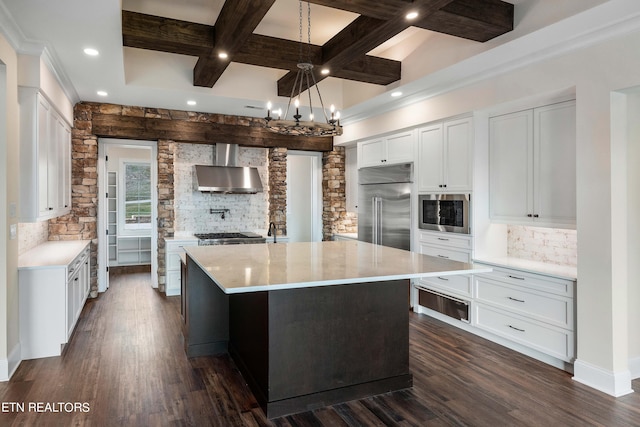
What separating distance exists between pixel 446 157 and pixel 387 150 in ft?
3.84

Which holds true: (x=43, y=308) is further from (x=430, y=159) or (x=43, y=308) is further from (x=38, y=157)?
(x=430, y=159)

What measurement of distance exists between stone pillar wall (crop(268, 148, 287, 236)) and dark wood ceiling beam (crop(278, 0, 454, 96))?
92.4 inches

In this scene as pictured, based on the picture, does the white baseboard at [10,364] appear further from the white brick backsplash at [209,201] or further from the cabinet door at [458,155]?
the cabinet door at [458,155]

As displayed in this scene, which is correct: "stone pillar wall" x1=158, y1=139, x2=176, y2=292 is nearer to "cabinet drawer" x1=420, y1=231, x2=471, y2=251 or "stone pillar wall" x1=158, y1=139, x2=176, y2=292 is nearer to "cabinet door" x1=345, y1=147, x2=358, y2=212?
"cabinet door" x1=345, y1=147, x2=358, y2=212

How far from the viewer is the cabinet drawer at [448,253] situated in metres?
4.48

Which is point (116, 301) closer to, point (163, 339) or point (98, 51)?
point (163, 339)

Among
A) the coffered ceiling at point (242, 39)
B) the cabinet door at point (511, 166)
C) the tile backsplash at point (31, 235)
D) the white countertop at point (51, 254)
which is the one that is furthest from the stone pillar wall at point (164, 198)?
the cabinet door at point (511, 166)

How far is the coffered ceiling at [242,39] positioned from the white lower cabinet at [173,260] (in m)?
1.97

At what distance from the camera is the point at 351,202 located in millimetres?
7172

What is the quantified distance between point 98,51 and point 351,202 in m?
4.50

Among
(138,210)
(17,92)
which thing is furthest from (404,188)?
(138,210)

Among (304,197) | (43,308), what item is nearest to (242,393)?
(43,308)

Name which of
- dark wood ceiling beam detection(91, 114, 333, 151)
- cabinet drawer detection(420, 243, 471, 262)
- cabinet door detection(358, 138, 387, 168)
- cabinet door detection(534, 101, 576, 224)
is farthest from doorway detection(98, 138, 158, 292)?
cabinet door detection(534, 101, 576, 224)

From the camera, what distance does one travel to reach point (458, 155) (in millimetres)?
4531
